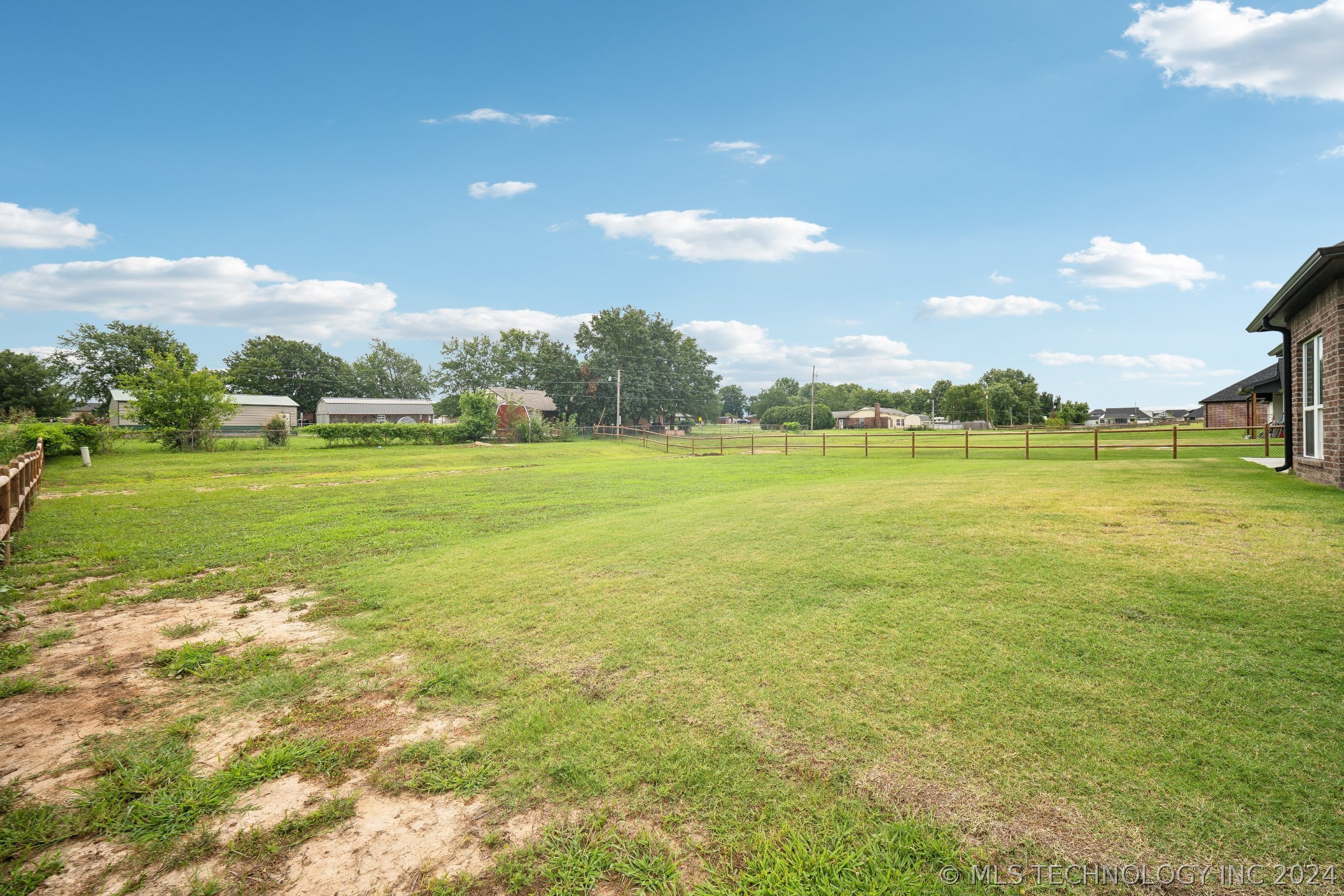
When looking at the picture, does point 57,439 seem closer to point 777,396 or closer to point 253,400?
point 253,400

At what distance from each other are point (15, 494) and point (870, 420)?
315 feet

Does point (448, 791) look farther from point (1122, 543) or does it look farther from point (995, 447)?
point (995, 447)

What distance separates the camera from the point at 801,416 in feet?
296

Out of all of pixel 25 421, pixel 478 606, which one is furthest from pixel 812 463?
pixel 25 421

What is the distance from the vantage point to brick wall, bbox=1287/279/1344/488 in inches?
328

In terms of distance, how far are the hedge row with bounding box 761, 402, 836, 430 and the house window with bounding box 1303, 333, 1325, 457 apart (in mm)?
78028

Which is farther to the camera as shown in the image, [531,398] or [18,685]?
[531,398]

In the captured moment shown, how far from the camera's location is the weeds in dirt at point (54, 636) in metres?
4.45

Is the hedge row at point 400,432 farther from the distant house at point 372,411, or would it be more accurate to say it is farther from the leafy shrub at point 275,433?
the distant house at point 372,411

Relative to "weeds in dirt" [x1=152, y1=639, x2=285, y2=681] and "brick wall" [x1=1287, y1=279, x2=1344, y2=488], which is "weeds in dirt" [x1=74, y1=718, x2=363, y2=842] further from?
"brick wall" [x1=1287, y1=279, x2=1344, y2=488]

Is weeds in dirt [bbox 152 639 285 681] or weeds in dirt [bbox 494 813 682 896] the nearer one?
weeds in dirt [bbox 494 813 682 896]

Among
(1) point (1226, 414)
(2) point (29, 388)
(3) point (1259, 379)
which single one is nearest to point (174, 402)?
(2) point (29, 388)

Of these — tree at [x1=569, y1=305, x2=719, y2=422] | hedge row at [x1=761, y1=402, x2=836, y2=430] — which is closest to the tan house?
hedge row at [x1=761, y1=402, x2=836, y2=430]

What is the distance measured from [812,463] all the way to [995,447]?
10788 mm
